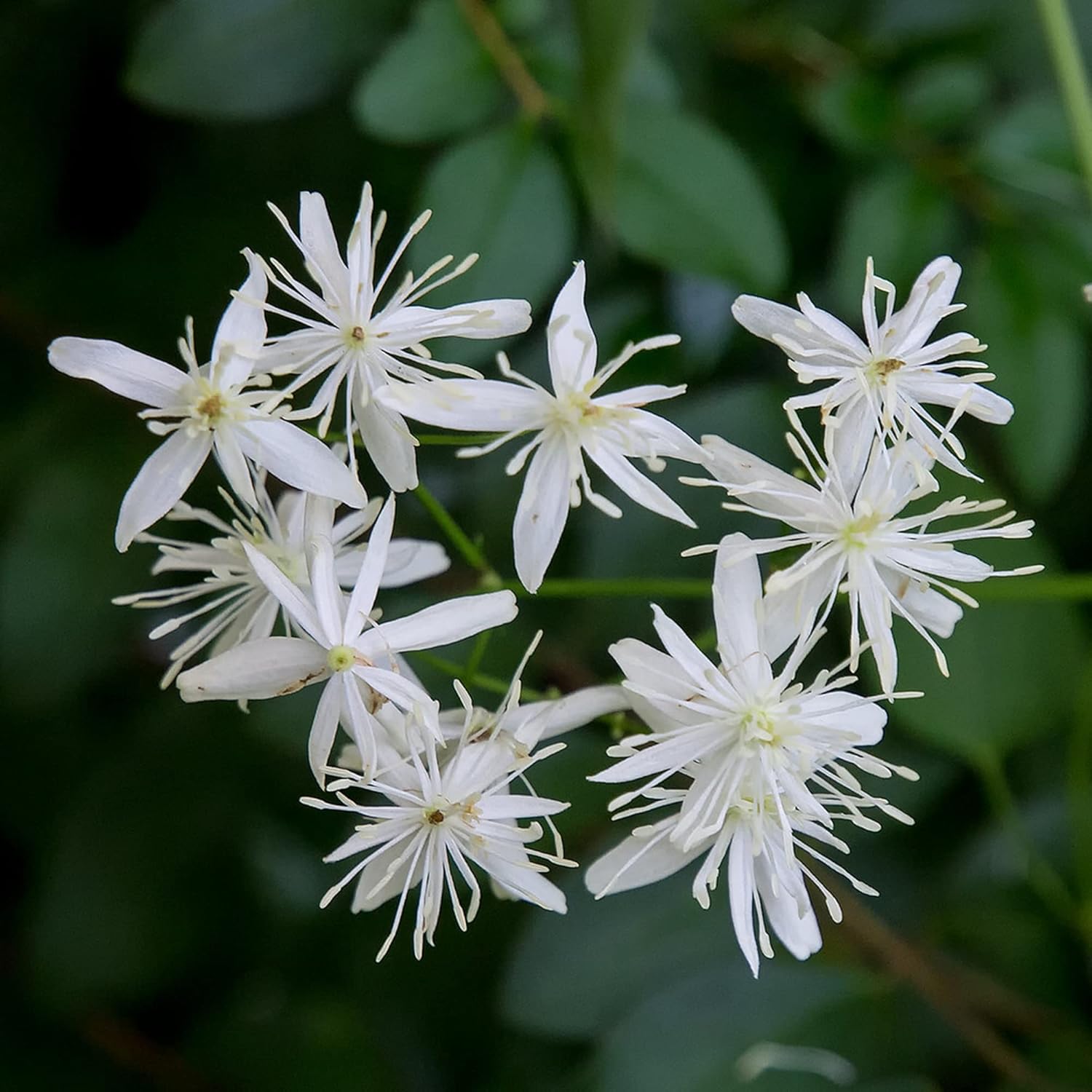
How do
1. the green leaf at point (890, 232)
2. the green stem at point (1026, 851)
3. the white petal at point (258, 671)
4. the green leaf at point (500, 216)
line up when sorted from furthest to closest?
the green stem at point (1026, 851) → the green leaf at point (890, 232) → the green leaf at point (500, 216) → the white petal at point (258, 671)

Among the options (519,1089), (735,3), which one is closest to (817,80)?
(735,3)

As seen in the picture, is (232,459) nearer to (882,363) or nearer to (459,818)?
(459,818)

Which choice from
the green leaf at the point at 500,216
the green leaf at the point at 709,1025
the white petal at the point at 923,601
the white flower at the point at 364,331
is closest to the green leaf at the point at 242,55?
the green leaf at the point at 500,216

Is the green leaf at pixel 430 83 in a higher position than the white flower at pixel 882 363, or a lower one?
higher

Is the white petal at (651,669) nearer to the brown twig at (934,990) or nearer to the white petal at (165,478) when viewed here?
the white petal at (165,478)

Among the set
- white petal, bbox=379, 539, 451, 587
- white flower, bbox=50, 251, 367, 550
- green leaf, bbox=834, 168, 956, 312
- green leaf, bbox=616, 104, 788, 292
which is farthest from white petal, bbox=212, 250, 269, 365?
green leaf, bbox=834, 168, 956, 312

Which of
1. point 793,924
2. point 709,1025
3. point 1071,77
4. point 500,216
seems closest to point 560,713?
point 793,924
